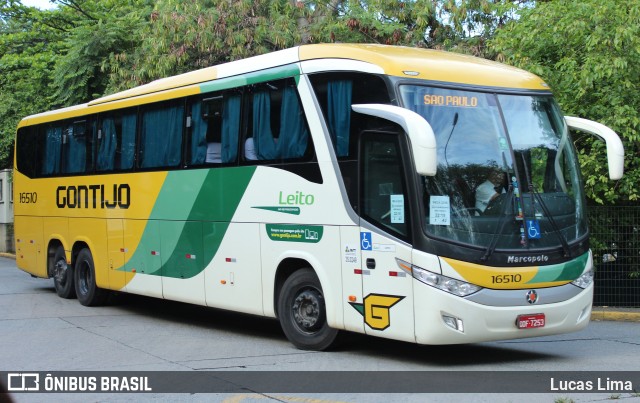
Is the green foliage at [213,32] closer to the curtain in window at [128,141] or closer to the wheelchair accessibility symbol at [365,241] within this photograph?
the curtain in window at [128,141]

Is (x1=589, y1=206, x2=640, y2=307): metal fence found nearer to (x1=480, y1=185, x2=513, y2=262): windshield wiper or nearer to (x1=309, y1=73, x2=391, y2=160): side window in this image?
(x1=480, y1=185, x2=513, y2=262): windshield wiper

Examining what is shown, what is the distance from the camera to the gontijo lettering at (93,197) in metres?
15.3

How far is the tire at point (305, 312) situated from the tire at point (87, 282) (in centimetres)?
607

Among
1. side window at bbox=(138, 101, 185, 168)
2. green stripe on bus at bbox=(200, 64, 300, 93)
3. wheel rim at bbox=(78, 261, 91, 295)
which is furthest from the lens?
wheel rim at bbox=(78, 261, 91, 295)

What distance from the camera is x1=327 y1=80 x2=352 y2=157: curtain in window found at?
413 inches

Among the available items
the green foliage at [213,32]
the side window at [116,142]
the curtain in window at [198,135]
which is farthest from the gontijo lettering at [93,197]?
the green foliage at [213,32]

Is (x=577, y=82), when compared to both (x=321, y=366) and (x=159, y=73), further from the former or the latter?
(x=159, y=73)

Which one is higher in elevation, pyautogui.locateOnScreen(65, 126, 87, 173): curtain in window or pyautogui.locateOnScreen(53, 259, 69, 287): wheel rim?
pyautogui.locateOnScreen(65, 126, 87, 173): curtain in window

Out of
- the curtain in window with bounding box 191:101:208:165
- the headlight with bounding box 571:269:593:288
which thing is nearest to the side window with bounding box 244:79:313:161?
the curtain in window with bounding box 191:101:208:165

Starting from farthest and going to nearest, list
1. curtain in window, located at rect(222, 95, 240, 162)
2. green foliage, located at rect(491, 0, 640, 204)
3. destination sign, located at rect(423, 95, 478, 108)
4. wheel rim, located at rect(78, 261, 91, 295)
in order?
wheel rim, located at rect(78, 261, 91, 295)
green foliage, located at rect(491, 0, 640, 204)
curtain in window, located at rect(222, 95, 240, 162)
destination sign, located at rect(423, 95, 478, 108)

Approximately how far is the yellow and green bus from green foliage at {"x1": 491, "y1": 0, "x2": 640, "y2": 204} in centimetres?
397

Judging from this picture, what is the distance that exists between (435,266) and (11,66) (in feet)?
93.0

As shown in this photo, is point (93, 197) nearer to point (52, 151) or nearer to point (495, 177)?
point (52, 151)

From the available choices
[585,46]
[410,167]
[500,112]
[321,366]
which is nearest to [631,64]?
[585,46]
